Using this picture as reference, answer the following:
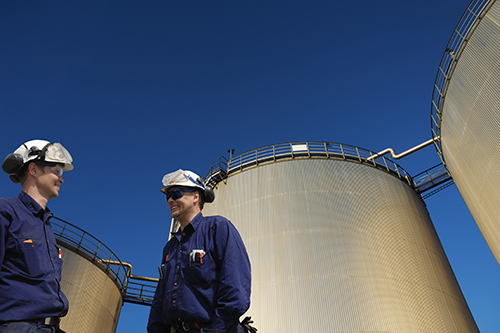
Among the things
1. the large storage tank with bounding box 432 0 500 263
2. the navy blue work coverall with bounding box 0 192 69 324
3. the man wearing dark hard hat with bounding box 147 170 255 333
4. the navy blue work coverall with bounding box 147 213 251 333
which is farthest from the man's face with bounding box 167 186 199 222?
the large storage tank with bounding box 432 0 500 263

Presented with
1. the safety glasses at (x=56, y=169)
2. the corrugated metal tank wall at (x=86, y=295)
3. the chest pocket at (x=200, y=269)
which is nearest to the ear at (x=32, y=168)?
the safety glasses at (x=56, y=169)

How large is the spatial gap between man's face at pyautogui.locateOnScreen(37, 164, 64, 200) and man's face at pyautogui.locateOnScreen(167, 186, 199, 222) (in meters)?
1.18

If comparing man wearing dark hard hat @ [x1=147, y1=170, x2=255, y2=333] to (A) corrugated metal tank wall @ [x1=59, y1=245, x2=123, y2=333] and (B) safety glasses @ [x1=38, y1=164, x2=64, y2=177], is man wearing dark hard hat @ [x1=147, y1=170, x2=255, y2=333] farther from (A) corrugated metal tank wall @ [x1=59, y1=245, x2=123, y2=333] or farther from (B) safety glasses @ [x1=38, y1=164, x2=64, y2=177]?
(A) corrugated metal tank wall @ [x1=59, y1=245, x2=123, y2=333]

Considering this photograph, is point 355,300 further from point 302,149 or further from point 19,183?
point 19,183

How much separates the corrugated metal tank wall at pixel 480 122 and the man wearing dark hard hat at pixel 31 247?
10.4 metres

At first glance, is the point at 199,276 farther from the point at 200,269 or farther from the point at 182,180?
the point at 182,180

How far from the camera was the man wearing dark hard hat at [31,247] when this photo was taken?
2.93 metres

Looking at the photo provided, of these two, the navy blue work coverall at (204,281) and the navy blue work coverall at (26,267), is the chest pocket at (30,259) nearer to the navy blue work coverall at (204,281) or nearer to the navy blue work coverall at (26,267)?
the navy blue work coverall at (26,267)

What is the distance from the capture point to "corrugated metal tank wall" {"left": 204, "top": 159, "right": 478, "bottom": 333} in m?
12.4

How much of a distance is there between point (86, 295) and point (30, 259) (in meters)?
13.7

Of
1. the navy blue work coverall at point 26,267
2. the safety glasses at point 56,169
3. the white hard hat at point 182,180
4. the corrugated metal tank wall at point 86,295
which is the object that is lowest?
the navy blue work coverall at point 26,267

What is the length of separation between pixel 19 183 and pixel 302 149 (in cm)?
1424

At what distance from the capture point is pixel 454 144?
41.3 ft

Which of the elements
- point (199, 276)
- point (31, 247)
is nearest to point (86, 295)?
point (31, 247)
